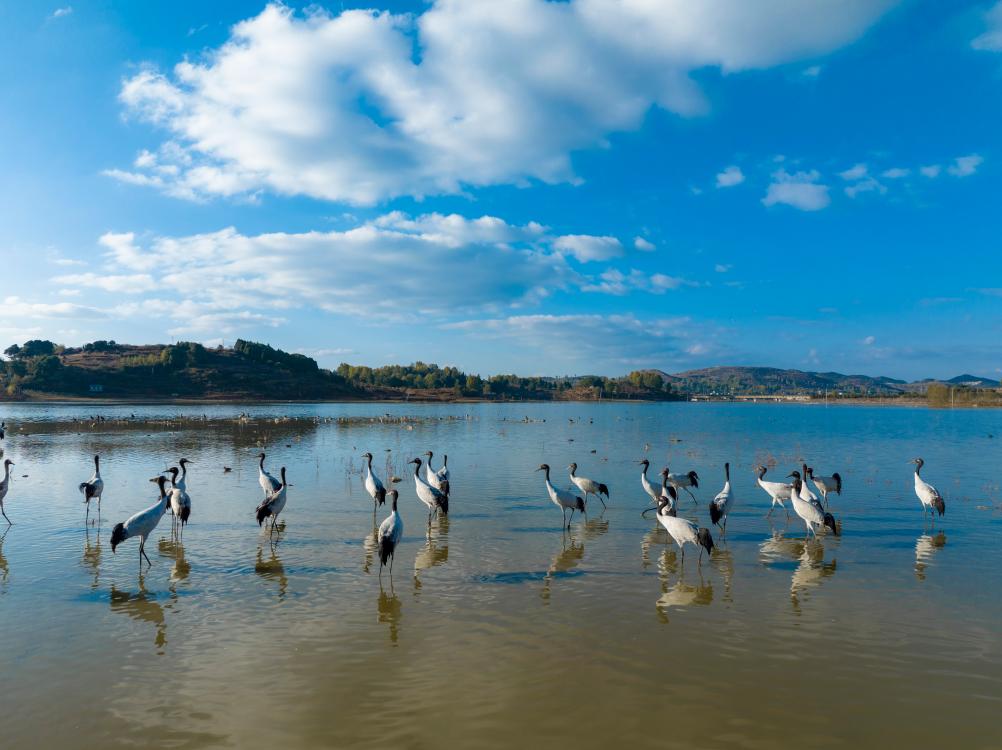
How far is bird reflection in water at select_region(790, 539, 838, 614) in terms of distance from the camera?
34.4ft

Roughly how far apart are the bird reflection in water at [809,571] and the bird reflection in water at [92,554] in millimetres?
12551

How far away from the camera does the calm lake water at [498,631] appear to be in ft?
21.1

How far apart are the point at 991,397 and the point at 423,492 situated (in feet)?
591

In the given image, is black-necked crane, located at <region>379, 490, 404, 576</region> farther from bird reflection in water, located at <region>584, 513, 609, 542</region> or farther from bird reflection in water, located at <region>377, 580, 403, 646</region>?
bird reflection in water, located at <region>584, 513, 609, 542</region>

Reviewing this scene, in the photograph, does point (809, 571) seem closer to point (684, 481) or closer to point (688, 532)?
point (688, 532)

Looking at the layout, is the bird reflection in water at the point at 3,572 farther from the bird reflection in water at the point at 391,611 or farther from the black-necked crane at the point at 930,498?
the black-necked crane at the point at 930,498

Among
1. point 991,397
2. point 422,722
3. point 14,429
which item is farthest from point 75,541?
point 991,397

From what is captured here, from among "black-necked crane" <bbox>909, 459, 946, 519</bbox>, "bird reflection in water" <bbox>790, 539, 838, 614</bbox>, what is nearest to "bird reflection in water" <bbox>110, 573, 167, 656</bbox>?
"bird reflection in water" <bbox>790, 539, 838, 614</bbox>

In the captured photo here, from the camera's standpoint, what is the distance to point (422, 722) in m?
6.43

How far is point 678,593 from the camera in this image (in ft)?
34.2

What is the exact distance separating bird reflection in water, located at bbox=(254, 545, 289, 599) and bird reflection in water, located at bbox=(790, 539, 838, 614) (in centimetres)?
888

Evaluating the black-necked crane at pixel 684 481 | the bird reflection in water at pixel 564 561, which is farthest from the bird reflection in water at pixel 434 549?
the black-necked crane at pixel 684 481

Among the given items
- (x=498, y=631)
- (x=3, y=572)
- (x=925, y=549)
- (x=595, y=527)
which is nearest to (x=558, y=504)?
(x=595, y=527)

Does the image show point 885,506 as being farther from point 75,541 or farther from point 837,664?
point 75,541
